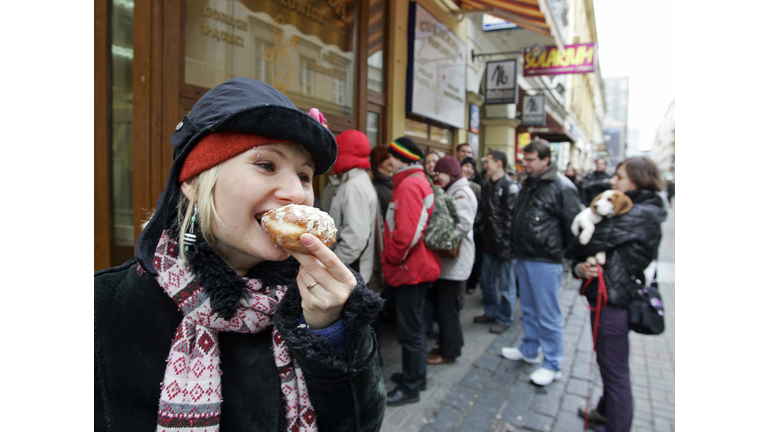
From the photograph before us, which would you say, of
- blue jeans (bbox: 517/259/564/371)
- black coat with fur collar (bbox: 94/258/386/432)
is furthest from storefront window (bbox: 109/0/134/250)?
blue jeans (bbox: 517/259/564/371)

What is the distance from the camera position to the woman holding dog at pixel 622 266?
2.87 meters

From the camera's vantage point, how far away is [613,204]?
2902mm

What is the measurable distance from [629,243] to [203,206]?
116 inches

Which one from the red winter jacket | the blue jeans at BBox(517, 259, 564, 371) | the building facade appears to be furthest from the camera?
the blue jeans at BBox(517, 259, 564, 371)

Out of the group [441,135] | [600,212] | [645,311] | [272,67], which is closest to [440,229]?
[600,212]

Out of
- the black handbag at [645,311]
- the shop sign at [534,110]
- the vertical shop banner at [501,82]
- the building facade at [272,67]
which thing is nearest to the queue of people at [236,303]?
the building facade at [272,67]

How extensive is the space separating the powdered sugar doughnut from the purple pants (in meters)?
2.69

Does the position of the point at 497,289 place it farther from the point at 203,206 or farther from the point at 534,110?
the point at 534,110

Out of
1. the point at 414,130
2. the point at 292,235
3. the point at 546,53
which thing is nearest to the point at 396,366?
the point at 292,235

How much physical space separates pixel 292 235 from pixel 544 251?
11.6ft

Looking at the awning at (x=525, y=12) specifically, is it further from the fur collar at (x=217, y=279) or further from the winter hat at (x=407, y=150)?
the fur collar at (x=217, y=279)

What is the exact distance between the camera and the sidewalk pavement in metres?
3.37

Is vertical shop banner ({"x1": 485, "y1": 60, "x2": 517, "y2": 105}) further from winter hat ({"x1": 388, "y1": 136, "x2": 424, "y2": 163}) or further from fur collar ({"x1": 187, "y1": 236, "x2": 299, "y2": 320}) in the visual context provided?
fur collar ({"x1": 187, "y1": 236, "x2": 299, "y2": 320})

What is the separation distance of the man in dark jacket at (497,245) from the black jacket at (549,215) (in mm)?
1408
